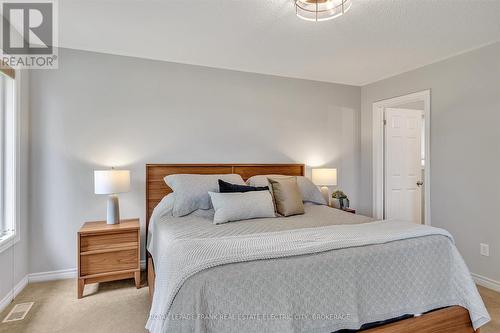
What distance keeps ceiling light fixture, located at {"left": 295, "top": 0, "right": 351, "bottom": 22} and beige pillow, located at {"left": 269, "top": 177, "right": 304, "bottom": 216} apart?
1.51 meters

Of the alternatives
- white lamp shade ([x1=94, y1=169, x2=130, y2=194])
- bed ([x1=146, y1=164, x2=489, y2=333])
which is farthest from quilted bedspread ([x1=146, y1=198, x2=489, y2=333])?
white lamp shade ([x1=94, y1=169, x2=130, y2=194])

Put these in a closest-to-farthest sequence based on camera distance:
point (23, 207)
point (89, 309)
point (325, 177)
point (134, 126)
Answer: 1. point (89, 309)
2. point (23, 207)
3. point (134, 126)
4. point (325, 177)

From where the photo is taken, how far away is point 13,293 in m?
2.40

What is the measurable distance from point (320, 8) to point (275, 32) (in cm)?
55

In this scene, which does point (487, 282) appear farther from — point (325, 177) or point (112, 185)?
point (112, 185)

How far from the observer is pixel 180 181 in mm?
2760

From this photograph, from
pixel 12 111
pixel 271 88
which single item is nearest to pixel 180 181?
pixel 12 111

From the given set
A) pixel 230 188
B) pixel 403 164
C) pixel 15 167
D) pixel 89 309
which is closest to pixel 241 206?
pixel 230 188

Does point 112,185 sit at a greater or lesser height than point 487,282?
greater

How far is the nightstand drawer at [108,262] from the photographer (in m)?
2.46

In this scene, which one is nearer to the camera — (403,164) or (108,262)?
(108,262)

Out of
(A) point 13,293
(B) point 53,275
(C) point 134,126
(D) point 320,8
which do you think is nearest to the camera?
(D) point 320,8

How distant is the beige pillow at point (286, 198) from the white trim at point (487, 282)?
1.92 m

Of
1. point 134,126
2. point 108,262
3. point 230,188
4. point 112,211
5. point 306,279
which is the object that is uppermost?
point 134,126
